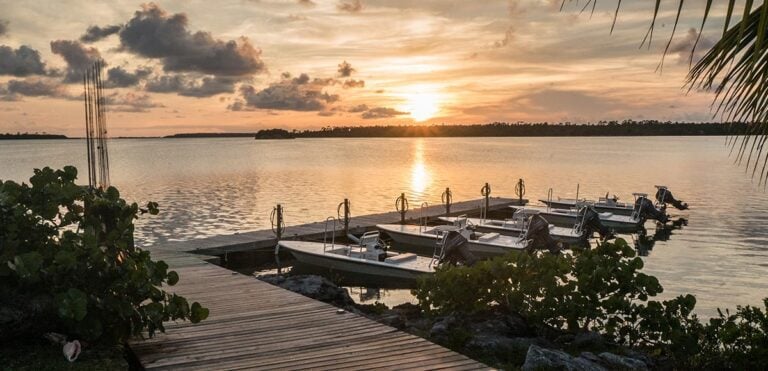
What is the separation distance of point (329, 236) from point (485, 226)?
6.54 meters

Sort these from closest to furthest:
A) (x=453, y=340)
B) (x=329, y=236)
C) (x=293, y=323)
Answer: (x=293, y=323)
(x=453, y=340)
(x=329, y=236)

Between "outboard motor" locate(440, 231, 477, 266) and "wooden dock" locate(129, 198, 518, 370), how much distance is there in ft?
19.8

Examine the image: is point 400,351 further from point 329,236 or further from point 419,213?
point 419,213

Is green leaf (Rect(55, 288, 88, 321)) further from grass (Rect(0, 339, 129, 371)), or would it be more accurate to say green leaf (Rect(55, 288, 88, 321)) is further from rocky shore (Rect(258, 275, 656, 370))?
rocky shore (Rect(258, 275, 656, 370))

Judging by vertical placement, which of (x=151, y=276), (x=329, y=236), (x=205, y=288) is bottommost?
(x=329, y=236)

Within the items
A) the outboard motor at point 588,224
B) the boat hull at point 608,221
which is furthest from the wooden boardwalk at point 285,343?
the boat hull at point 608,221

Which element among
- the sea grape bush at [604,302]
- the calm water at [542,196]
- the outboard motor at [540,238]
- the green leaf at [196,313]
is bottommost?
the calm water at [542,196]

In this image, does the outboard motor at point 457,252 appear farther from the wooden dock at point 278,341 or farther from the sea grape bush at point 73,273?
the sea grape bush at point 73,273

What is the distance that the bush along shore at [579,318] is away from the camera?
8.78 m

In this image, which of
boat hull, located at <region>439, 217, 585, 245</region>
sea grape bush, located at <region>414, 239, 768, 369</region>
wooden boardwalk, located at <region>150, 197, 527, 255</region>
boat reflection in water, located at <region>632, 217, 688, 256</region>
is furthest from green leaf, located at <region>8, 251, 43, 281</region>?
boat reflection in water, located at <region>632, 217, 688, 256</region>

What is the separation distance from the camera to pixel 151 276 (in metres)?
7.22

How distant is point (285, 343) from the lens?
722cm

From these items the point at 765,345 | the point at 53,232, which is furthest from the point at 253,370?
the point at 765,345

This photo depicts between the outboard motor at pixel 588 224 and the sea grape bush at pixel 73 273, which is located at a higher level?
the sea grape bush at pixel 73 273
